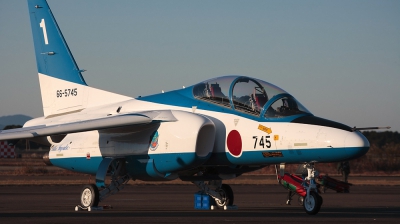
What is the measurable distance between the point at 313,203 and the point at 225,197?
13.6ft

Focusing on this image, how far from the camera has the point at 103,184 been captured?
1698cm

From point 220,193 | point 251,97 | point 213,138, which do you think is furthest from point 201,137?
point 220,193

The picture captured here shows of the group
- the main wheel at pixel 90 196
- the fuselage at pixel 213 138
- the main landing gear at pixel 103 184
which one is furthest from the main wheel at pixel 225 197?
the main wheel at pixel 90 196

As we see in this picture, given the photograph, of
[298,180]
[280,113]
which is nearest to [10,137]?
[280,113]

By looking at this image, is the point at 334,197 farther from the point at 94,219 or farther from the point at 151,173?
the point at 94,219

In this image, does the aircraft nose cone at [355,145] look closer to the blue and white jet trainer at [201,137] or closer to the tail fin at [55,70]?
the blue and white jet trainer at [201,137]

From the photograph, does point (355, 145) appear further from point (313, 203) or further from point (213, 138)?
point (213, 138)

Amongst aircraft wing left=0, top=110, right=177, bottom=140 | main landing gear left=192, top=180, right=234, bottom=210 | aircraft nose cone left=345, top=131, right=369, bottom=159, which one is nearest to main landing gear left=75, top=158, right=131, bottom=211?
aircraft wing left=0, top=110, right=177, bottom=140

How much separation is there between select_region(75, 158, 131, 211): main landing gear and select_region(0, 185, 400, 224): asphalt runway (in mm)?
369

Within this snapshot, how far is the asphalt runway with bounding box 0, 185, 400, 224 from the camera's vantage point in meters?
14.1

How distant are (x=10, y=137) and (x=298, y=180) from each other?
7.72 metres

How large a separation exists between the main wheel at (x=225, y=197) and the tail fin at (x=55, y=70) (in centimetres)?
454

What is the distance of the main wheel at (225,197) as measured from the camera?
1814 cm

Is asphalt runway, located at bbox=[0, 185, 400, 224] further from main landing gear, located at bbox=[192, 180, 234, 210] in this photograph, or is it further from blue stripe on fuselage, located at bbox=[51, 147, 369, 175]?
blue stripe on fuselage, located at bbox=[51, 147, 369, 175]
